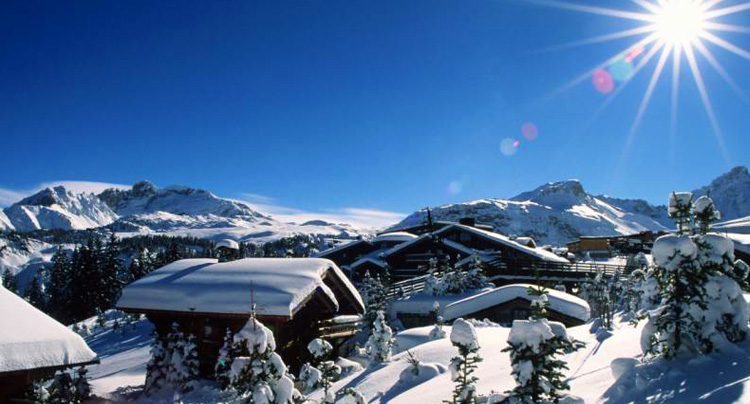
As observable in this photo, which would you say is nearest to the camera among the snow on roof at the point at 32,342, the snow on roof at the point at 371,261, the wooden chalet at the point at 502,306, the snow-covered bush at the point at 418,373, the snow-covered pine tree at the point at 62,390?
the snow on roof at the point at 32,342

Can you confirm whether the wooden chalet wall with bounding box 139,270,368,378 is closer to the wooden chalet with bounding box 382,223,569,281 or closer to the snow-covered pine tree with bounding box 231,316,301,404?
the snow-covered pine tree with bounding box 231,316,301,404

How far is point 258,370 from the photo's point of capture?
4652mm

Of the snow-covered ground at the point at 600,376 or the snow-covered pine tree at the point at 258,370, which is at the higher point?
the snow-covered pine tree at the point at 258,370

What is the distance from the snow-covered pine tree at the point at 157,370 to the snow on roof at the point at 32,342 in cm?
594

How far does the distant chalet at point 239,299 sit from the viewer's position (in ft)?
35.9

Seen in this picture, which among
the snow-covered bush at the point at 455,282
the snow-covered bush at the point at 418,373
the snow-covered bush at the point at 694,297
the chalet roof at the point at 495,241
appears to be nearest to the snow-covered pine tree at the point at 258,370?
the snow-covered bush at the point at 694,297

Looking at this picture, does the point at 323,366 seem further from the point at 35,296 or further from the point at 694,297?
the point at 35,296

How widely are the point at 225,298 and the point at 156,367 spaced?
325cm

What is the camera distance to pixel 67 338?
21.4 feet

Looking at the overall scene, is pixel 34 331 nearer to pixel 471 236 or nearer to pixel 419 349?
pixel 419 349

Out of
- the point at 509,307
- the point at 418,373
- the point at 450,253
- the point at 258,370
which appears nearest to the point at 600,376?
the point at 418,373

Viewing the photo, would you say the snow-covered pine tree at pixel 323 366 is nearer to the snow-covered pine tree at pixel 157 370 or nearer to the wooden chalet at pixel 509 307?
the snow-covered pine tree at pixel 157 370

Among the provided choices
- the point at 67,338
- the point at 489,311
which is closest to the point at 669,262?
the point at 67,338

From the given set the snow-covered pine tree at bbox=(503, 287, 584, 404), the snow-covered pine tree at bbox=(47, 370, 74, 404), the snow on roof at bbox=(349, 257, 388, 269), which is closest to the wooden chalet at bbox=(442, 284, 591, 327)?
the snow-covered pine tree at bbox=(47, 370, 74, 404)
